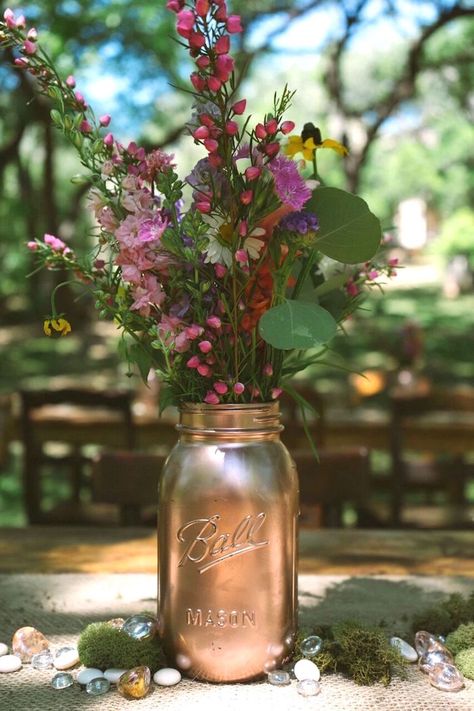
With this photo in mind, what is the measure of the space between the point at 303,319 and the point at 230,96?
0.19 meters

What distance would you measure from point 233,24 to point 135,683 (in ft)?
1.78

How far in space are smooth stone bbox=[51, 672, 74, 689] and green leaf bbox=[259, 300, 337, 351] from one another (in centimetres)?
35

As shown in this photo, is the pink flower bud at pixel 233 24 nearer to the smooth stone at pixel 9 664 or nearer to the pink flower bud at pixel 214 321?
the pink flower bud at pixel 214 321

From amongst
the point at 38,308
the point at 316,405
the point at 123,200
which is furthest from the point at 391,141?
the point at 123,200

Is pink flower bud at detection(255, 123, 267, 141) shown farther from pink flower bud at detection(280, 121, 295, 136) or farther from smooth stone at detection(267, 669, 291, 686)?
smooth stone at detection(267, 669, 291, 686)

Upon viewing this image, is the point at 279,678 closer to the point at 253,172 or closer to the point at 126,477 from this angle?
the point at 253,172

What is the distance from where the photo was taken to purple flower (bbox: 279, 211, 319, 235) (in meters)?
0.75

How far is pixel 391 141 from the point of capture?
59.7ft

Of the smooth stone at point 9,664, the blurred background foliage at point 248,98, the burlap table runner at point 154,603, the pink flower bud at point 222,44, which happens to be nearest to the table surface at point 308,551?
the burlap table runner at point 154,603

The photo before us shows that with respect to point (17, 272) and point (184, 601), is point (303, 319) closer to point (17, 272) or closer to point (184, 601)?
point (184, 601)

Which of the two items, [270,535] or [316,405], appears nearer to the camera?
[270,535]

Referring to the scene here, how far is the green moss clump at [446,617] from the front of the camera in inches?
35.8

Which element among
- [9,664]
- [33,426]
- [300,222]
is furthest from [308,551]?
[33,426]

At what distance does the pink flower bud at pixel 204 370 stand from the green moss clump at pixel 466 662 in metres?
0.35
